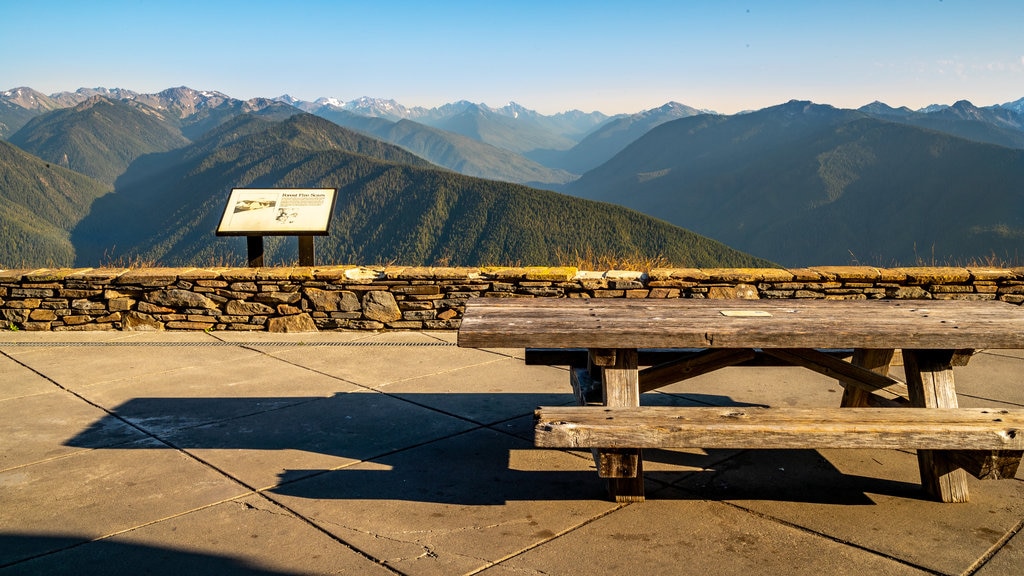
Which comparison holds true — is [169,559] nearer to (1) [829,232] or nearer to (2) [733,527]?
(2) [733,527]

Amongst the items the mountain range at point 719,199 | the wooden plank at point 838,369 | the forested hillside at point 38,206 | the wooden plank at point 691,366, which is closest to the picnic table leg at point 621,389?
the wooden plank at point 691,366

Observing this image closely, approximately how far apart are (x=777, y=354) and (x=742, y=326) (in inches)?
30.3

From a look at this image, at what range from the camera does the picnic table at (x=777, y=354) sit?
2.52m

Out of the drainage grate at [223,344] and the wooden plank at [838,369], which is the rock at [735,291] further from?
the wooden plank at [838,369]

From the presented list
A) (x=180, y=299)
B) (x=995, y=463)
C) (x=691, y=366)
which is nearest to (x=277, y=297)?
(x=180, y=299)

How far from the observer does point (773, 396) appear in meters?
4.39

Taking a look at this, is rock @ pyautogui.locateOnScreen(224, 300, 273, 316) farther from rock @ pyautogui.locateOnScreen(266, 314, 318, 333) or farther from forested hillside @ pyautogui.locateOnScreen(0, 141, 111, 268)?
forested hillside @ pyautogui.locateOnScreen(0, 141, 111, 268)

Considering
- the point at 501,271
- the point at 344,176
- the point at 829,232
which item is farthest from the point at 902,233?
the point at 501,271

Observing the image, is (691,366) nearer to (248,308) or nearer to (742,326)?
(742,326)

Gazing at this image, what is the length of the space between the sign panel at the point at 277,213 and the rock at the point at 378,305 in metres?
0.86

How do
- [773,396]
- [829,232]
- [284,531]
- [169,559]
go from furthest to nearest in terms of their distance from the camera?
[829,232] → [773,396] → [284,531] → [169,559]

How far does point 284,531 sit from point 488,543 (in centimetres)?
71

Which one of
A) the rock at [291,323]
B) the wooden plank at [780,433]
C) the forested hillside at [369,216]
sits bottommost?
the wooden plank at [780,433]

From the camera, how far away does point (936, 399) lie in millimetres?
3012
